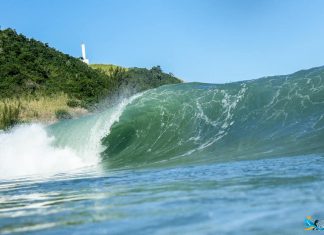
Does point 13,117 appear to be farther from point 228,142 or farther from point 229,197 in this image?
point 229,197

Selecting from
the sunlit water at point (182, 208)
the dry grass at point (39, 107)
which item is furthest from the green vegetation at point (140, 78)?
the sunlit water at point (182, 208)

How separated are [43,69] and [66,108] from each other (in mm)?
13517

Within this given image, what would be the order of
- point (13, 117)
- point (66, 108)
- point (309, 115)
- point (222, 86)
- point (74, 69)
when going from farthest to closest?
point (74, 69)
point (66, 108)
point (13, 117)
point (222, 86)
point (309, 115)

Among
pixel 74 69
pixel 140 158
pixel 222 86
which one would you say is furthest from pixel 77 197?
pixel 74 69

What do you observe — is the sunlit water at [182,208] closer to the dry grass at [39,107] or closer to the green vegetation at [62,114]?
the dry grass at [39,107]

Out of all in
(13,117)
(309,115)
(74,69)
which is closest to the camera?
(309,115)

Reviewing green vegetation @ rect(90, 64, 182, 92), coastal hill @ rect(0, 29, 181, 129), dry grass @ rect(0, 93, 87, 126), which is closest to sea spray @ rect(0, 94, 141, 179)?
coastal hill @ rect(0, 29, 181, 129)

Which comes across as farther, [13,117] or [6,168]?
[13,117]

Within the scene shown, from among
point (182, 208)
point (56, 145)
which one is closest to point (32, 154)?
point (56, 145)

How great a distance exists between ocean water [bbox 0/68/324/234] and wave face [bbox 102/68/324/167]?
0.14 feet

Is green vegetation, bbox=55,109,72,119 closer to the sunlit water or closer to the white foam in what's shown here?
the white foam

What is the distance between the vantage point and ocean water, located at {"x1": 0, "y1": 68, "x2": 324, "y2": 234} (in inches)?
164

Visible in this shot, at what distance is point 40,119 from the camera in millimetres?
38500

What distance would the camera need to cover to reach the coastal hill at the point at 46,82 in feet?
131
